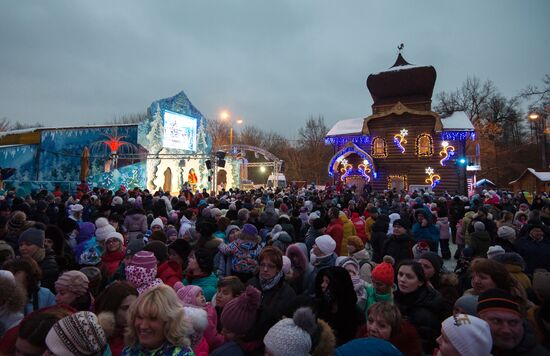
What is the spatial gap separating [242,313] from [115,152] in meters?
26.2

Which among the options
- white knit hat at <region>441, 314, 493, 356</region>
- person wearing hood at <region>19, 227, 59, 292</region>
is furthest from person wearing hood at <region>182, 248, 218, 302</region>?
white knit hat at <region>441, 314, 493, 356</region>

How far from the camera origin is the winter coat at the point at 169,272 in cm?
392

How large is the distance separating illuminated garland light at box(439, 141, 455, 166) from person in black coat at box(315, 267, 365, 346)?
2713 centimetres

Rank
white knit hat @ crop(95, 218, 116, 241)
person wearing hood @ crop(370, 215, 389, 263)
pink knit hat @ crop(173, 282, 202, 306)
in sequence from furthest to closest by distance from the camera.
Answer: person wearing hood @ crop(370, 215, 389, 263) < white knit hat @ crop(95, 218, 116, 241) < pink knit hat @ crop(173, 282, 202, 306)

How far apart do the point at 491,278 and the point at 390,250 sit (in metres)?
3.07

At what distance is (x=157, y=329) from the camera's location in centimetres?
214

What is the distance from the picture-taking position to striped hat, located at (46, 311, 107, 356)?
1971 mm

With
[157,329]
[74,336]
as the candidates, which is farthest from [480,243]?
[74,336]

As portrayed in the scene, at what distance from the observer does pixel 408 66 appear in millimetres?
31172

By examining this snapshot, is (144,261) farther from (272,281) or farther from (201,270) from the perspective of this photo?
(272,281)

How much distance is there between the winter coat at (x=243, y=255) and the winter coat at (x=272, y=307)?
82 centimetres

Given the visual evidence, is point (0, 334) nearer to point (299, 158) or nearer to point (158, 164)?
point (158, 164)

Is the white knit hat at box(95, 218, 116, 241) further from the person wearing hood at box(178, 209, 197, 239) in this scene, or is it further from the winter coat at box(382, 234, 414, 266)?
the winter coat at box(382, 234, 414, 266)

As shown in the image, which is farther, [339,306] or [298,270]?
[298,270]
